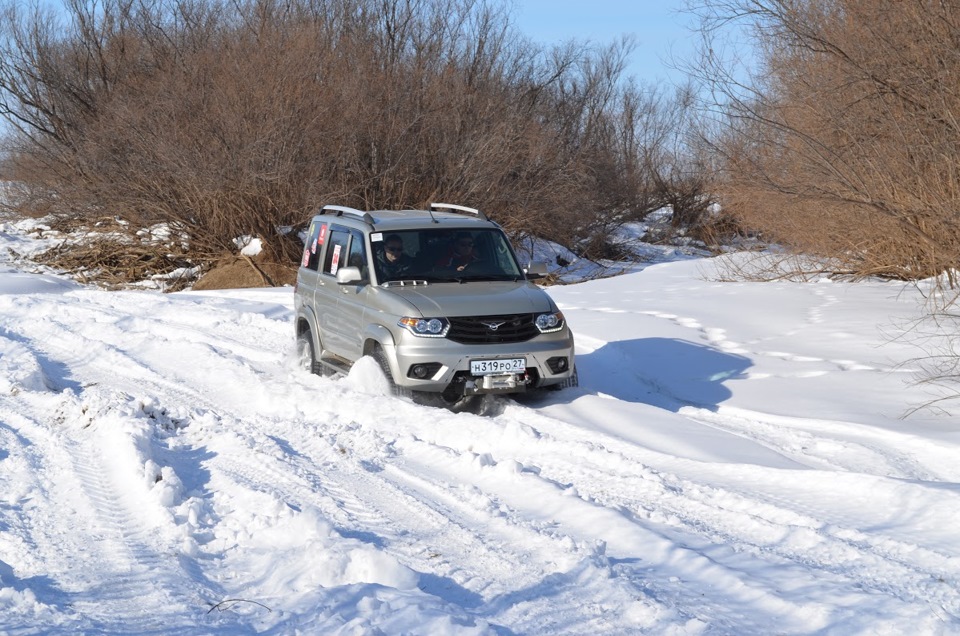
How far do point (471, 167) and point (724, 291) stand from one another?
1279 centimetres

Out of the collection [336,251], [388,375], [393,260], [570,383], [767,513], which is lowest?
[767,513]

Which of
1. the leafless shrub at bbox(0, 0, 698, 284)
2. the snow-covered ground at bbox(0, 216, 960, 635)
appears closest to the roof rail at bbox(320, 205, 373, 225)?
the snow-covered ground at bbox(0, 216, 960, 635)

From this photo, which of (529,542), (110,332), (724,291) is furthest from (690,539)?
(724,291)

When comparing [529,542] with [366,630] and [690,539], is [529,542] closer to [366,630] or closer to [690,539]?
[690,539]

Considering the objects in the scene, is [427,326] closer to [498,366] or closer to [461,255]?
[498,366]

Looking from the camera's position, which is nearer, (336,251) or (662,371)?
(336,251)

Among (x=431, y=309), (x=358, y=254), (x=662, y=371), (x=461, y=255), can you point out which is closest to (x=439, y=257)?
(x=461, y=255)

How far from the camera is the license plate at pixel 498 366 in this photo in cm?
861

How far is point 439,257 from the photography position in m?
9.73

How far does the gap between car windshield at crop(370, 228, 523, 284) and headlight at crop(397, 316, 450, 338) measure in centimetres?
94

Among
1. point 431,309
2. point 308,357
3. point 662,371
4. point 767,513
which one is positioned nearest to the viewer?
point 767,513

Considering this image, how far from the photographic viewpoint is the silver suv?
28.3ft

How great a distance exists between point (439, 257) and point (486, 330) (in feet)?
4.35

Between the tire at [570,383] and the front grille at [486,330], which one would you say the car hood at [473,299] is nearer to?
the front grille at [486,330]
